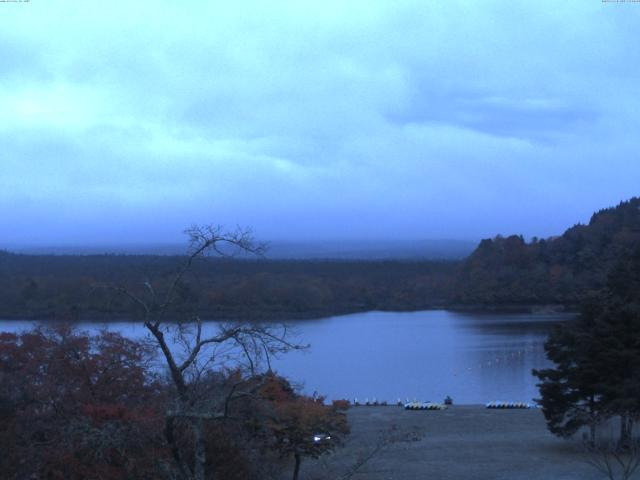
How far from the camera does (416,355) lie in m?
32.5

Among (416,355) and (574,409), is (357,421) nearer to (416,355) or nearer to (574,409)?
(574,409)

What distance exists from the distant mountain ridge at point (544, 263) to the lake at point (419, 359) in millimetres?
6481

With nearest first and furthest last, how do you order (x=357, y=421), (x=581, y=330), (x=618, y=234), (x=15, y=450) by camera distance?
1. (x=15, y=450)
2. (x=581, y=330)
3. (x=357, y=421)
4. (x=618, y=234)

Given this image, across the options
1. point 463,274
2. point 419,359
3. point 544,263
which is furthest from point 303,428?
point 463,274

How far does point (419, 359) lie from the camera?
103 ft

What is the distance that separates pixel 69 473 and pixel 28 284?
30394 millimetres

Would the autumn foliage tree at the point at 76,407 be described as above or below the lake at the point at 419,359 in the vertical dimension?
above

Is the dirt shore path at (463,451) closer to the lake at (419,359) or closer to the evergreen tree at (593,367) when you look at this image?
the evergreen tree at (593,367)

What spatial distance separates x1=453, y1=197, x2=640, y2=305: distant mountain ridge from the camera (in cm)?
5233

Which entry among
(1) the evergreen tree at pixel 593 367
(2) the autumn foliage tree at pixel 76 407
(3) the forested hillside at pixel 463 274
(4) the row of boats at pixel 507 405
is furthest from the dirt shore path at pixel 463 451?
(3) the forested hillside at pixel 463 274

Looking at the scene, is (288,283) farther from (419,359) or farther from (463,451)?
(463,451)

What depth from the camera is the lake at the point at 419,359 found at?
24188 millimetres

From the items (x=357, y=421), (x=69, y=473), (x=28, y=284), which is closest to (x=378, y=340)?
(x=28, y=284)

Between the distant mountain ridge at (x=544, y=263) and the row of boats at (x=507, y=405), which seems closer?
the row of boats at (x=507, y=405)
